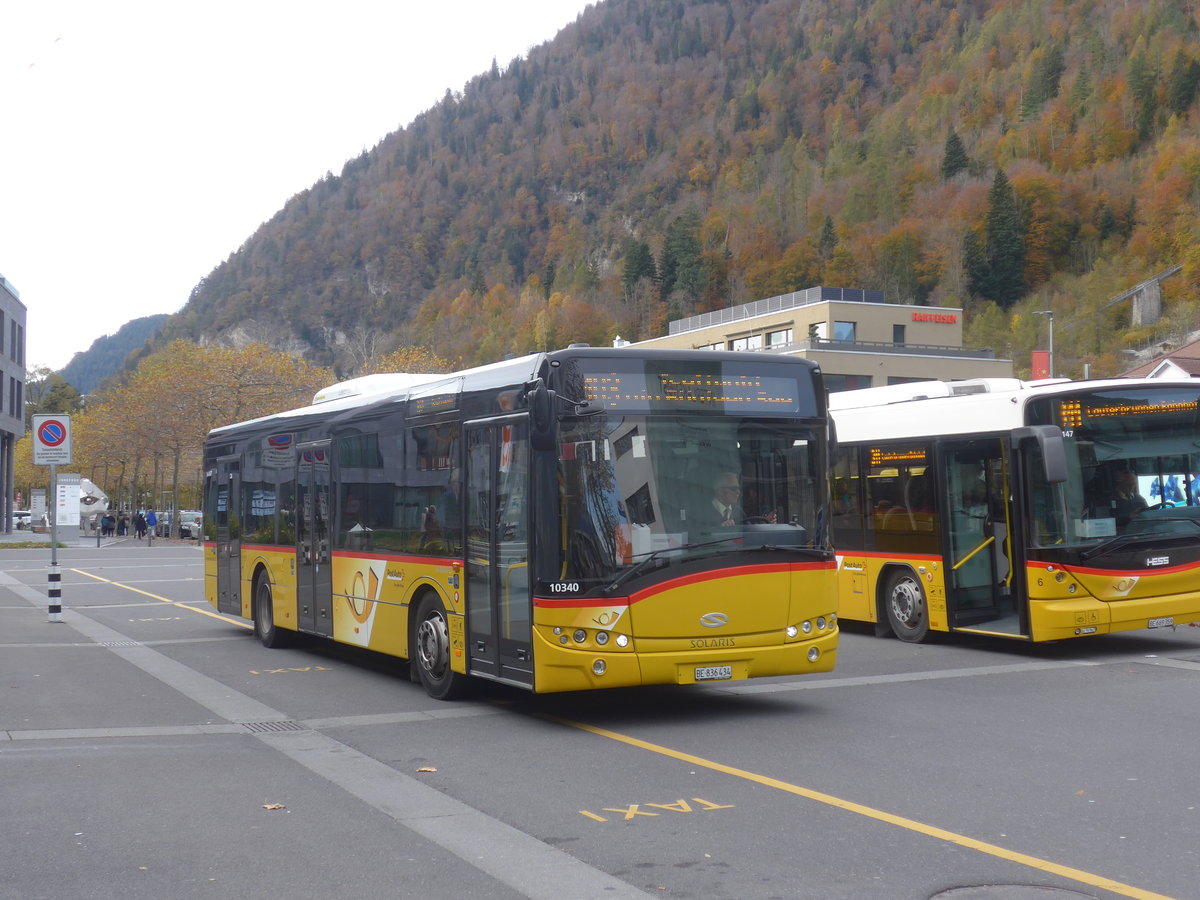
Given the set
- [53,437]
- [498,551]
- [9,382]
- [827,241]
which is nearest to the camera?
[498,551]

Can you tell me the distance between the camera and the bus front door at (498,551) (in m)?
9.67

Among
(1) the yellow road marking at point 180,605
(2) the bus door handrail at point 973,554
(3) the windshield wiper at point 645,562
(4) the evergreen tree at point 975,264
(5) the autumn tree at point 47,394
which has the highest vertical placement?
(4) the evergreen tree at point 975,264

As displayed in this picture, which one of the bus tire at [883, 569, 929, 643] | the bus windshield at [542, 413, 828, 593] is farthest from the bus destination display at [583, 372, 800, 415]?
the bus tire at [883, 569, 929, 643]

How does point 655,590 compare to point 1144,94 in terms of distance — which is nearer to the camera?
point 655,590

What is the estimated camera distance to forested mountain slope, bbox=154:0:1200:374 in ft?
381

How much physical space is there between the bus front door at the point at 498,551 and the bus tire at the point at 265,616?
611cm

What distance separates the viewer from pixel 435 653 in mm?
11195

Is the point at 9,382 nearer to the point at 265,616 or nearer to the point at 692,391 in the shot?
the point at 265,616

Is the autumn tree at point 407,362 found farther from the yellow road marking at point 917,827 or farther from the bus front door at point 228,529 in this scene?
the yellow road marking at point 917,827

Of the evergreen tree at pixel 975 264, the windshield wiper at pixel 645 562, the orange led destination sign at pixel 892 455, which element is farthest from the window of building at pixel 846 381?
the windshield wiper at pixel 645 562

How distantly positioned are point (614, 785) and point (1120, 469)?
25.9ft

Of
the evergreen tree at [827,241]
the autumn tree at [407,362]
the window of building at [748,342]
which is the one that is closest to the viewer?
the autumn tree at [407,362]

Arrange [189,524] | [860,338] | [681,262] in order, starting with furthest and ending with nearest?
1. [681,262]
2. [860,338]
3. [189,524]

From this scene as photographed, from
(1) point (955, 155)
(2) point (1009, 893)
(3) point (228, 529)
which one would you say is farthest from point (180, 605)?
(1) point (955, 155)
